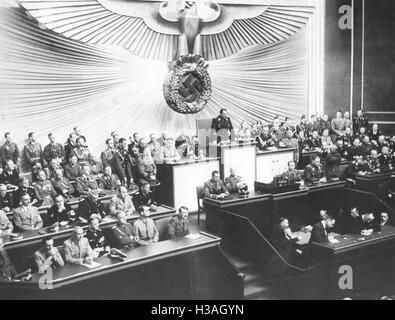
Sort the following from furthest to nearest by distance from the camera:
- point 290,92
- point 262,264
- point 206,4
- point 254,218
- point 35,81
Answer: point 290,92
point 206,4
point 35,81
point 254,218
point 262,264

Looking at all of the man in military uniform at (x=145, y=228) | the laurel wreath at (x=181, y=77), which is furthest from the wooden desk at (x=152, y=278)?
the laurel wreath at (x=181, y=77)

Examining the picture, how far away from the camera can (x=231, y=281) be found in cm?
629

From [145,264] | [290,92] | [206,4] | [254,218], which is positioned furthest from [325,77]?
[145,264]

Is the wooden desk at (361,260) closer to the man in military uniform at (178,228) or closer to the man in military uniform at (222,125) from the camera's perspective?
the man in military uniform at (178,228)

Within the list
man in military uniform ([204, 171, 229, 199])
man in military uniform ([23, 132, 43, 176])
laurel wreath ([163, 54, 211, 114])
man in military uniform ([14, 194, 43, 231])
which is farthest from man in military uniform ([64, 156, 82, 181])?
laurel wreath ([163, 54, 211, 114])

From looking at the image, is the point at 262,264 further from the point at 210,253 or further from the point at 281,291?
the point at 210,253

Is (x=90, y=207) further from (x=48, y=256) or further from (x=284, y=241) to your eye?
(x=284, y=241)

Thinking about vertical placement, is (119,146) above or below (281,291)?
above

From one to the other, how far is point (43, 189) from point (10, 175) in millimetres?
674

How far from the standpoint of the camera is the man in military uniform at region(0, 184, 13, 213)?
7028mm

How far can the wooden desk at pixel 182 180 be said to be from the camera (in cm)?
832

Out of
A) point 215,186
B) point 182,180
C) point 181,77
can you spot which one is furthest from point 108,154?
point 181,77

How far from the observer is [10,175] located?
782 centimetres

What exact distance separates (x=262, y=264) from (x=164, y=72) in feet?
15.8
